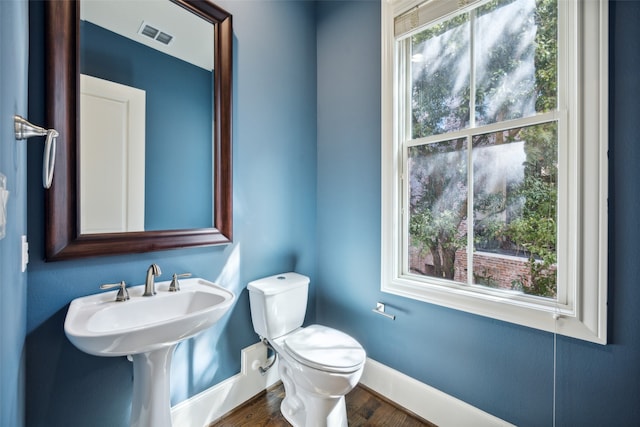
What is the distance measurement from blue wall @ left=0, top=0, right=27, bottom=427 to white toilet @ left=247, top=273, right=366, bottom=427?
35.9 inches

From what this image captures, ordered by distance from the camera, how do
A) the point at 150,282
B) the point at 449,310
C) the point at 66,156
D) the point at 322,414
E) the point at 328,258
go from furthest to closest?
the point at 328,258
the point at 449,310
the point at 322,414
the point at 150,282
the point at 66,156

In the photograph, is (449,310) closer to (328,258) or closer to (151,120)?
(328,258)

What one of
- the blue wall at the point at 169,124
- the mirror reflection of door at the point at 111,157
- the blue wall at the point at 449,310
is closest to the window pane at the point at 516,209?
the blue wall at the point at 449,310

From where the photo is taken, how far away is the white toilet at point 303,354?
1239 millimetres

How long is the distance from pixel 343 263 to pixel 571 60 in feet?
4.87

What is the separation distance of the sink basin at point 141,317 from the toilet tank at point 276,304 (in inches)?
12.4

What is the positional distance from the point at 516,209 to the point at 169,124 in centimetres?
169

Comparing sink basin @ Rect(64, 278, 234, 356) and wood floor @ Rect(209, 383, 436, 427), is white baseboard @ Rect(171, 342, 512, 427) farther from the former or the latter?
sink basin @ Rect(64, 278, 234, 356)

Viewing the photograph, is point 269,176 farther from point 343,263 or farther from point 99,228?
point 99,228

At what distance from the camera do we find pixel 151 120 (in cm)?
131

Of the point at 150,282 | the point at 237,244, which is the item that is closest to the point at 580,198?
the point at 237,244

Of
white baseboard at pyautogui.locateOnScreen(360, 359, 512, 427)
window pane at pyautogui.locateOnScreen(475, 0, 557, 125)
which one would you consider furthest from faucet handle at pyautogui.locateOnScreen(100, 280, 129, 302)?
window pane at pyautogui.locateOnScreen(475, 0, 557, 125)

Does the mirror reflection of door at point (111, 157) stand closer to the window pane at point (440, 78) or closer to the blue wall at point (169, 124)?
the blue wall at point (169, 124)

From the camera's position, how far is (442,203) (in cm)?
152
